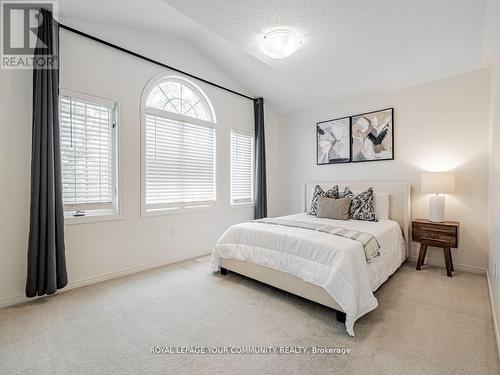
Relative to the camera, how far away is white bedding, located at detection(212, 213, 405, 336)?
1.92 m

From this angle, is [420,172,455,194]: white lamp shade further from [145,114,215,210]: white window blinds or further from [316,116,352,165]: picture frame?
[145,114,215,210]: white window blinds

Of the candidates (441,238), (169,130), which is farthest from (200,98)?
(441,238)

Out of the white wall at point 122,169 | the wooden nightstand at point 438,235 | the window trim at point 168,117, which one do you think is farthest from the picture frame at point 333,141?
the window trim at point 168,117

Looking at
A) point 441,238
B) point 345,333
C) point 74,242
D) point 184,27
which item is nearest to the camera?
point 345,333

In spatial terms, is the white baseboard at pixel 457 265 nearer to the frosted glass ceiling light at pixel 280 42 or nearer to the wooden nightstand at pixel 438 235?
the wooden nightstand at pixel 438 235

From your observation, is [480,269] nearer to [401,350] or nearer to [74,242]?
[401,350]

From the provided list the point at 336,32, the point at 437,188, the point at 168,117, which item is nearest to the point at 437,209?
the point at 437,188

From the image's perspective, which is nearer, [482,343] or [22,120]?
[482,343]

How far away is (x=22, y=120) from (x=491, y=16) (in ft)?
14.4

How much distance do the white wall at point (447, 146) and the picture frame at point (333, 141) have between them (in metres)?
0.16

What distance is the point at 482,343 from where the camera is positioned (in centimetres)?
171

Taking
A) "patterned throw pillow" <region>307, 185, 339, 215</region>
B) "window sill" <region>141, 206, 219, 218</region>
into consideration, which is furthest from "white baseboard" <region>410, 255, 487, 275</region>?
"window sill" <region>141, 206, 219, 218</region>

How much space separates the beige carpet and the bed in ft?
0.56

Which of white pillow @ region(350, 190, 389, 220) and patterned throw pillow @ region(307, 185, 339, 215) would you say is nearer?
white pillow @ region(350, 190, 389, 220)
